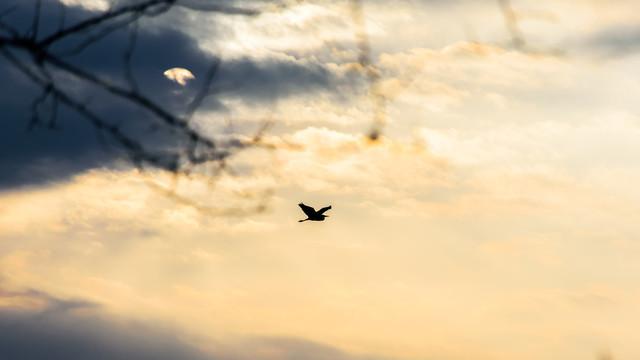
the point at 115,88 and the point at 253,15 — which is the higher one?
the point at 253,15

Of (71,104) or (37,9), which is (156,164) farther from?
(37,9)

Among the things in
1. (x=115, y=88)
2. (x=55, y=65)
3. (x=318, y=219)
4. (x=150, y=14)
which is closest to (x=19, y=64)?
(x=55, y=65)

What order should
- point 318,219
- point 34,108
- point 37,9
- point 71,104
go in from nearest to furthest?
point 37,9, point 71,104, point 34,108, point 318,219

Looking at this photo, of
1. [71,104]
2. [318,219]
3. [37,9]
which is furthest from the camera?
[318,219]

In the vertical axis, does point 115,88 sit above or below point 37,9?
below

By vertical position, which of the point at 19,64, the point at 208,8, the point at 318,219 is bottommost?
the point at 19,64

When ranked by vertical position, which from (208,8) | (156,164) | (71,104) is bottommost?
(156,164)

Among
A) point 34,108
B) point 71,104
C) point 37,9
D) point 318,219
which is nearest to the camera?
point 37,9

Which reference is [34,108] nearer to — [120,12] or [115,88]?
[115,88]

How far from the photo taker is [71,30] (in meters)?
5.11

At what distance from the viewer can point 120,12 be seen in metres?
4.99

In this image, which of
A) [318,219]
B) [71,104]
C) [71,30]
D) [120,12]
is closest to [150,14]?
[120,12]

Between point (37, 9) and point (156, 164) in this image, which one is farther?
point (156, 164)

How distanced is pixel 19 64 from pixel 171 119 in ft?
4.78
